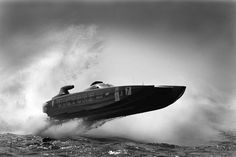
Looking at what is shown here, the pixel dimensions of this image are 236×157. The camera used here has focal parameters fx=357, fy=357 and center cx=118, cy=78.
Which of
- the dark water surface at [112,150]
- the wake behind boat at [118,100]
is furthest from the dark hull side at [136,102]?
the dark water surface at [112,150]

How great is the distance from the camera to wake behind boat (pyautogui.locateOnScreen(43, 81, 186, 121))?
24.1 metres

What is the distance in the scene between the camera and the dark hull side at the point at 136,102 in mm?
24000

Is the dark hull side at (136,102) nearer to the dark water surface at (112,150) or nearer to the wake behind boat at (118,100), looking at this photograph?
the wake behind boat at (118,100)

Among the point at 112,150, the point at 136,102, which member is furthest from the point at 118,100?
the point at 112,150

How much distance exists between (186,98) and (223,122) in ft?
15.9

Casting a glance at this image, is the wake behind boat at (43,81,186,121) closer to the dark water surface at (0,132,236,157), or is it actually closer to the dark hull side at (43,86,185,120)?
the dark hull side at (43,86,185,120)

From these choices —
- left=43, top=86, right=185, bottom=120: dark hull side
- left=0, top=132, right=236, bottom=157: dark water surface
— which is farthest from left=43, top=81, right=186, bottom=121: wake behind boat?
left=0, top=132, right=236, bottom=157: dark water surface

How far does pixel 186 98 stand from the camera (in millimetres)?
41000

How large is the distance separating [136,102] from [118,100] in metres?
1.26

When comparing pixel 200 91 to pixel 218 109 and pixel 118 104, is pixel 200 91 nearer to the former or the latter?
pixel 218 109

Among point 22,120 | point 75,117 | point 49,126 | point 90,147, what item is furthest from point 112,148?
point 22,120

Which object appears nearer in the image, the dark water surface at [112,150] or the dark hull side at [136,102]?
the dark water surface at [112,150]

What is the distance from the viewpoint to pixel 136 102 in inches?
956

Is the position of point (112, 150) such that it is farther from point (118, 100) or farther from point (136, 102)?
point (118, 100)
